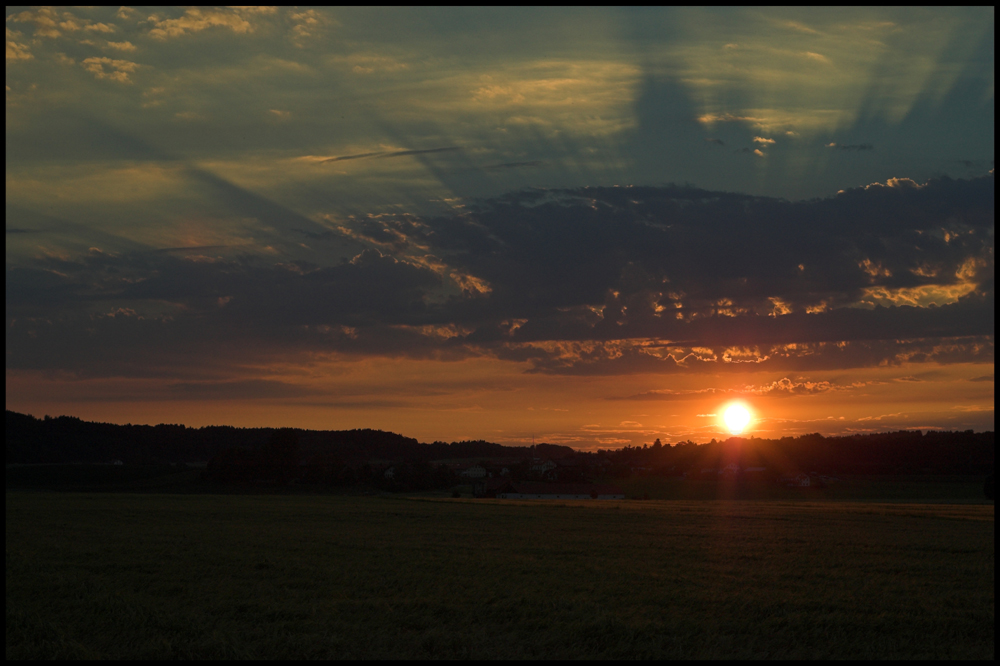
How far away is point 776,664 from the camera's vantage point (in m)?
10.0

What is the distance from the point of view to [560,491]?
94438 millimetres

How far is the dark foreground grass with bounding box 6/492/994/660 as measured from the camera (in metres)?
10.8

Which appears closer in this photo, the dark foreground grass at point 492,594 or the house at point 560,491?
the dark foreground grass at point 492,594

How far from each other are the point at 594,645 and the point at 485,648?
1.63 meters

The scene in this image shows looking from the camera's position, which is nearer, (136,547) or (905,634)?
(905,634)

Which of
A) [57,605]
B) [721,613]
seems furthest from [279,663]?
[721,613]

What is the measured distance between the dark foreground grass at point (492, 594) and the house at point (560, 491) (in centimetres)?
6527

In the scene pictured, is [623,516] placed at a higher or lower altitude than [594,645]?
lower

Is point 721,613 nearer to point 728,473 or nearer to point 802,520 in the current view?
point 802,520

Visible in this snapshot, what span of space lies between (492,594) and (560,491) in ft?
270

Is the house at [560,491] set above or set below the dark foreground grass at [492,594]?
below

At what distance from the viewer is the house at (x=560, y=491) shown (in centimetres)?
9138

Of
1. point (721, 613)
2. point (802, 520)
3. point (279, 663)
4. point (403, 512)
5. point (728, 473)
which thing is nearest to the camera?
point (279, 663)

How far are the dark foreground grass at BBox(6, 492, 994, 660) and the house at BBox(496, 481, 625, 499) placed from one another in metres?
65.3
